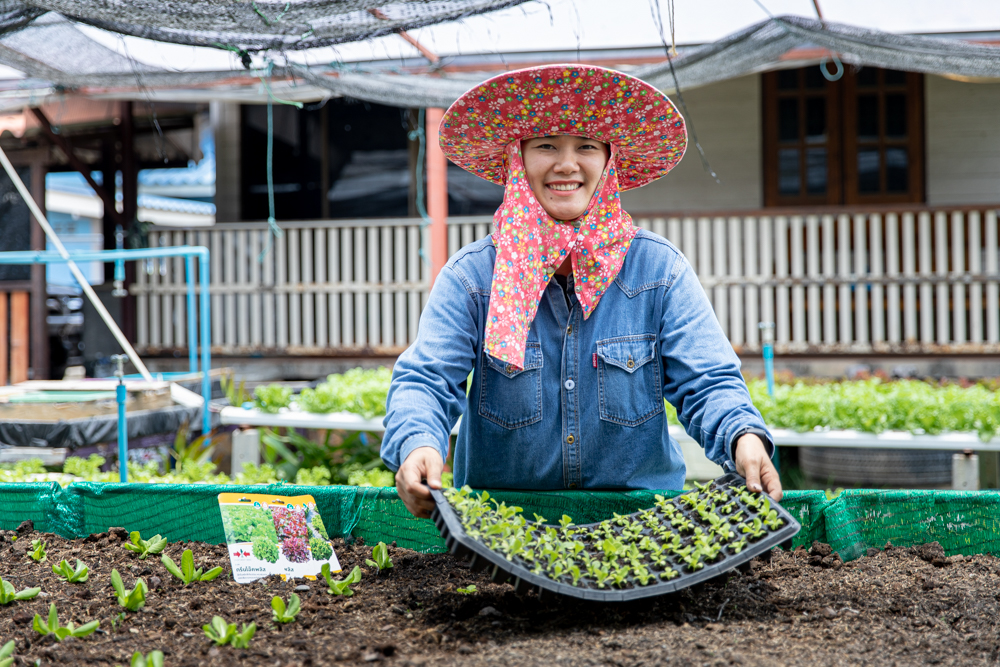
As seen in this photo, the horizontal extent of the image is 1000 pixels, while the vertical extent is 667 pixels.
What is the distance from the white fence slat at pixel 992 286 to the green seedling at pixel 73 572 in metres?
7.76

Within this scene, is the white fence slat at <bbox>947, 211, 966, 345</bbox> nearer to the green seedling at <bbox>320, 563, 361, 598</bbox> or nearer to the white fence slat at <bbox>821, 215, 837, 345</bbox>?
the white fence slat at <bbox>821, 215, 837, 345</bbox>

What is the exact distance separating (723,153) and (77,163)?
6.36 meters

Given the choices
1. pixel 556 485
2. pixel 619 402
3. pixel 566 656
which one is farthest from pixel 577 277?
pixel 566 656

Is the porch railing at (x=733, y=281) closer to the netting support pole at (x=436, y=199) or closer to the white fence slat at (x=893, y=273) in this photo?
the white fence slat at (x=893, y=273)

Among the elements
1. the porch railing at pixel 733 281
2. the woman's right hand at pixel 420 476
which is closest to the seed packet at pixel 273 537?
the woman's right hand at pixel 420 476

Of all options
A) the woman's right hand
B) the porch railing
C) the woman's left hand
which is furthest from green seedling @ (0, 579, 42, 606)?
the porch railing

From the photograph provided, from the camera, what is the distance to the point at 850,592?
172 cm

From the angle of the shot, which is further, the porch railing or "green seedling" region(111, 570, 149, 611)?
the porch railing

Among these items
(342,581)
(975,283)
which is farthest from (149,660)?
(975,283)

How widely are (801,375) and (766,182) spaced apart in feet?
6.60

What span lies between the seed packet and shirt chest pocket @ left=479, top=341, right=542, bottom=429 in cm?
50

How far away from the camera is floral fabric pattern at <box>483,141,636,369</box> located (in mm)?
1812

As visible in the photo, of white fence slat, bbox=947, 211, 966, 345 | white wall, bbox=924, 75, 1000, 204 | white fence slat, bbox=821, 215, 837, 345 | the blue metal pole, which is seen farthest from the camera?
white wall, bbox=924, 75, 1000, 204

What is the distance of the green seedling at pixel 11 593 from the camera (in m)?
1.73
